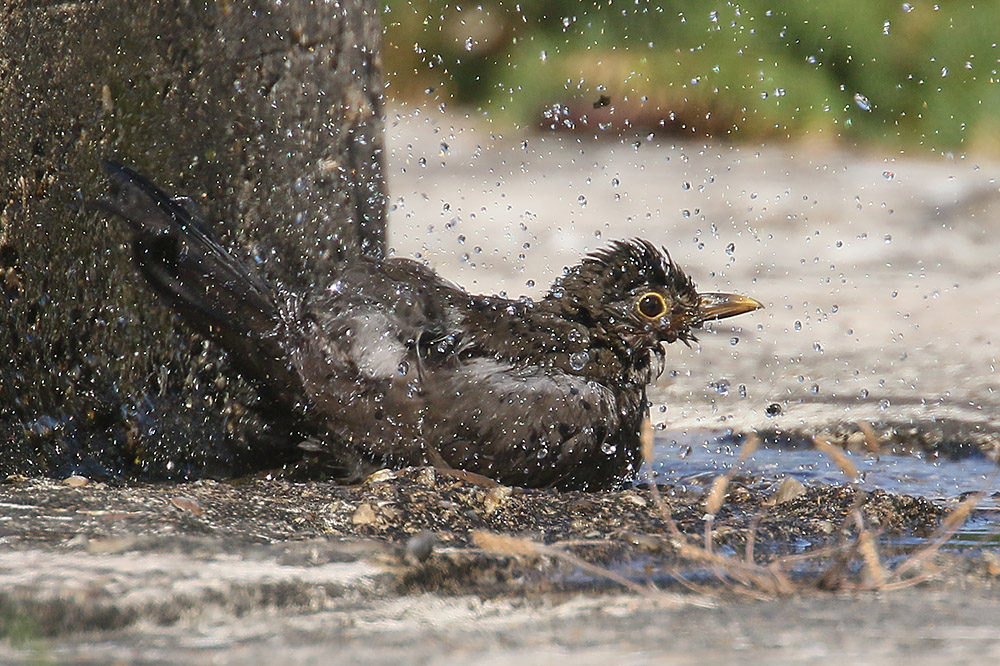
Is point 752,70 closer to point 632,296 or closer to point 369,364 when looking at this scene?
point 632,296

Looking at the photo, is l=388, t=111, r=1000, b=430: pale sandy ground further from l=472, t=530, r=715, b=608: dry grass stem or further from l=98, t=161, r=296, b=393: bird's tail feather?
l=472, t=530, r=715, b=608: dry grass stem

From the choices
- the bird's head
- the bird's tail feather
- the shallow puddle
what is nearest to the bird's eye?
the bird's head

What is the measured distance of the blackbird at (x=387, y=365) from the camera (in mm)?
3697

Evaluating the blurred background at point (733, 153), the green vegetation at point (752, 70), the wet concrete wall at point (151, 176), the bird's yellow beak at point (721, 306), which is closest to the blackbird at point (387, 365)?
the wet concrete wall at point (151, 176)

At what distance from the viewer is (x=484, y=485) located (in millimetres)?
3588

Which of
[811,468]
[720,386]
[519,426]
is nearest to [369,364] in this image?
[519,426]

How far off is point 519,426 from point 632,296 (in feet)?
2.23

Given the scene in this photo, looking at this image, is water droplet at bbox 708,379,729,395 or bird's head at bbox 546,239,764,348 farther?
water droplet at bbox 708,379,729,395

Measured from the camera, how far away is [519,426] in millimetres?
3721

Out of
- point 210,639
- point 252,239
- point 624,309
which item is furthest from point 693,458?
point 210,639

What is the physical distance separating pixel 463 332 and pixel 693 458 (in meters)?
1.22

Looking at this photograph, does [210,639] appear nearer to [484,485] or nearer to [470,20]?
[484,485]

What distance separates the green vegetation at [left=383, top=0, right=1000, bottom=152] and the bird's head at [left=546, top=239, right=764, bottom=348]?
7781mm

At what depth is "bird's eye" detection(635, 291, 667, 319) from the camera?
4160 mm
